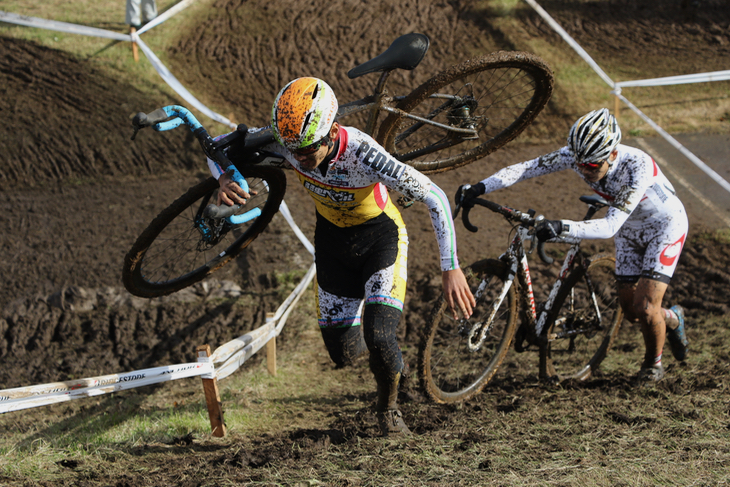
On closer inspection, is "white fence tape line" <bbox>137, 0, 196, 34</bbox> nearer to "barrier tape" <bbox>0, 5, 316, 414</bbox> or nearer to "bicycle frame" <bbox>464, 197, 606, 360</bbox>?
"barrier tape" <bbox>0, 5, 316, 414</bbox>

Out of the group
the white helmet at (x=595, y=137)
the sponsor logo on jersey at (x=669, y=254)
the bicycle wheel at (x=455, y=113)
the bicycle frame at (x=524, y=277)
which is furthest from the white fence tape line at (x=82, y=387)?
the sponsor logo on jersey at (x=669, y=254)

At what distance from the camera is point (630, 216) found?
17.7 ft

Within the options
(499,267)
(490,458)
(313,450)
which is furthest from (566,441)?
(313,450)

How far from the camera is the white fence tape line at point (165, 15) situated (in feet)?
42.2

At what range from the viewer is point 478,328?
17.2 ft

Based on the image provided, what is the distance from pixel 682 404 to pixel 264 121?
9.22 metres

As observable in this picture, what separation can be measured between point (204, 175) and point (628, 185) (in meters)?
7.82

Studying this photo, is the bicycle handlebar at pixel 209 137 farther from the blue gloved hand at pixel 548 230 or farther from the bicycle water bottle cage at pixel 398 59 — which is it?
the blue gloved hand at pixel 548 230

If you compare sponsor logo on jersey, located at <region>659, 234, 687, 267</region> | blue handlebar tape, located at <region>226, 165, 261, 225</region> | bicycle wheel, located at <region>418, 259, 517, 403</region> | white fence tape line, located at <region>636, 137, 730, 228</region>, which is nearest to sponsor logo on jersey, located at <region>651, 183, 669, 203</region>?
sponsor logo on jersey, located at <region>659, 234, 687, 267</region>

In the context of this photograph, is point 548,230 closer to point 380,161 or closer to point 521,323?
point 521,323

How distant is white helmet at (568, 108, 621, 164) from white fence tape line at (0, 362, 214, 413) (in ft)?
11.5

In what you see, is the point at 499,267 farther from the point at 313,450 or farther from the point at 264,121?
the point at 264,121

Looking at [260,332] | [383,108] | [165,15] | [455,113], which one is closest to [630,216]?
[455,113]

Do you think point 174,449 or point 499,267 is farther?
point 499,267
